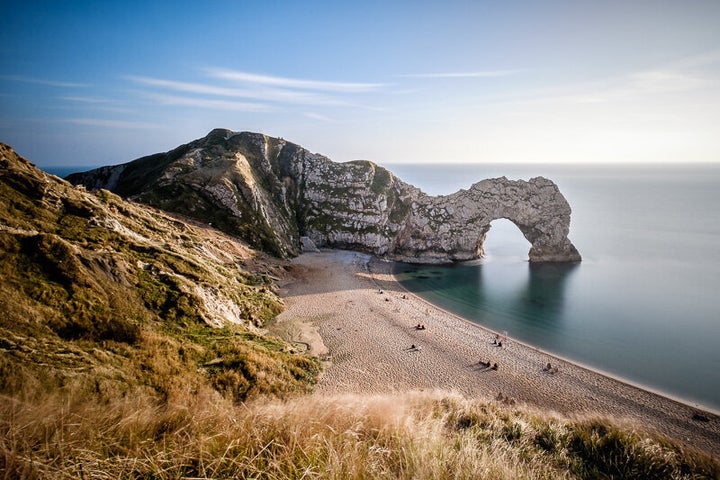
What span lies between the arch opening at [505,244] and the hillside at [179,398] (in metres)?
49.9

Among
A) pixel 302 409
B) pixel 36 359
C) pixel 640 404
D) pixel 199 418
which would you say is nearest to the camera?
pixel 199 418

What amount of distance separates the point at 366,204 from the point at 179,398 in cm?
5130

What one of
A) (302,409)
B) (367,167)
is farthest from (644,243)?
(302,409)

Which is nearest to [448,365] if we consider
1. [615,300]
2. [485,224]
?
[615,300]

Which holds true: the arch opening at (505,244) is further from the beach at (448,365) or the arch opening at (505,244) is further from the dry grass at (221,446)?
the dry grass at (221,446)

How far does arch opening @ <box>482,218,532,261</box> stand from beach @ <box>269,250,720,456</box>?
34192 mm

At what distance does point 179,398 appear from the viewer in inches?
311

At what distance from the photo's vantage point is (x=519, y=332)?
30250mm

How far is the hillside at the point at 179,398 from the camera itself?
2.47m

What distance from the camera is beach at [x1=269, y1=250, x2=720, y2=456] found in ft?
61.0

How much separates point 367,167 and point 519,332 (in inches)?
1705

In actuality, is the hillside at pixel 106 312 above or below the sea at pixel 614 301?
above

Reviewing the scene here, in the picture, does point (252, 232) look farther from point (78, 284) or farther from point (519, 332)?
point (519, 332)

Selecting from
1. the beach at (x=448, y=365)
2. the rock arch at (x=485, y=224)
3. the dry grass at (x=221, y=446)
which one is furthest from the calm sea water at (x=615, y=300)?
the dry grass at (x=221, y=446)
